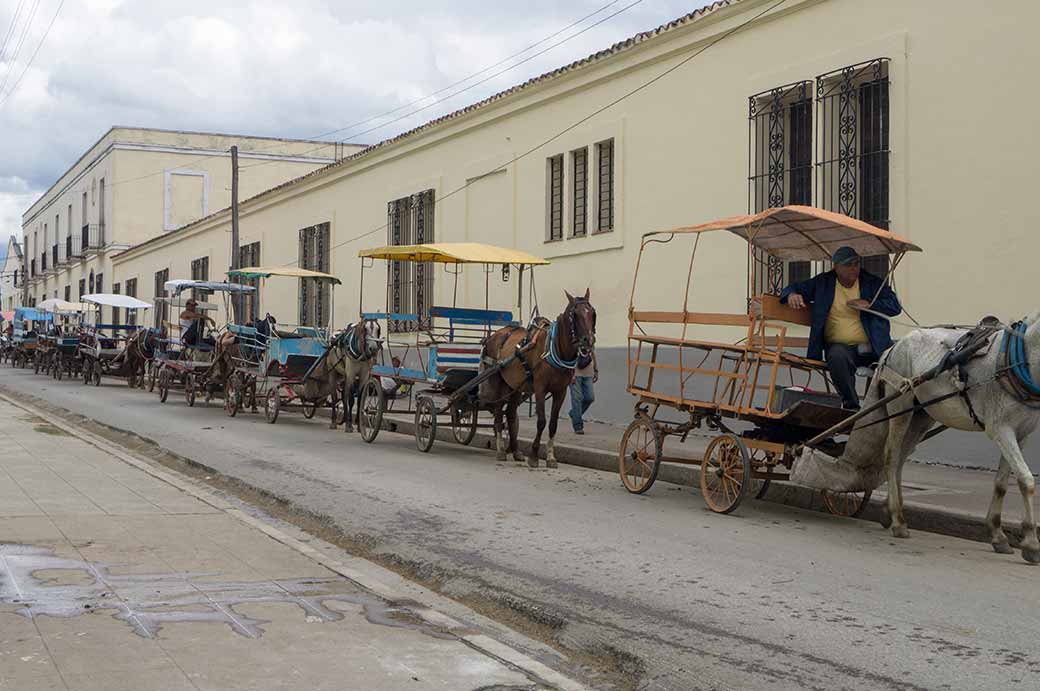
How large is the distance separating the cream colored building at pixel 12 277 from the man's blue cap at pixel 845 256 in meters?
72.1

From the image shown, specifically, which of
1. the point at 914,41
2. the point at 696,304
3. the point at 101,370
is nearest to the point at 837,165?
the point at 914,41

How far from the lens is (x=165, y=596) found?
6191 mm

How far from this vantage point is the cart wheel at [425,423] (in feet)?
46.5

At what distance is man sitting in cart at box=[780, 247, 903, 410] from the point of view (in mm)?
9180

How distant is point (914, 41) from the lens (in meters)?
12.8

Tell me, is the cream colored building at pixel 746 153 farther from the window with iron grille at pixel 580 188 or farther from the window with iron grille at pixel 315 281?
the window with iron grille at pixel 315 281

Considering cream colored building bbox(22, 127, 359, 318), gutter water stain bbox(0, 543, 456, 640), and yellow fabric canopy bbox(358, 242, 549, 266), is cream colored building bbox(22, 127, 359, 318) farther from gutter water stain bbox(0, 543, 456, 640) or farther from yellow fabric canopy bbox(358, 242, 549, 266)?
gutter water stain bbox(0, 543, 456, 640)

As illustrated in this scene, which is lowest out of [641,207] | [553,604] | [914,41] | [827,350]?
[553,604]

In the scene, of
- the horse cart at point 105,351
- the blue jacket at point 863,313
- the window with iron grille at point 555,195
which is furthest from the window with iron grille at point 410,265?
the blue jacket at point 863,313

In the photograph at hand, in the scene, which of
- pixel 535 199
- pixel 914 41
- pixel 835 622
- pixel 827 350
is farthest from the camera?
pixel 535 199

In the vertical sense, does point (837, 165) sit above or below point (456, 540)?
above

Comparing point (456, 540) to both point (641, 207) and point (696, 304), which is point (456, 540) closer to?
point (696, 304)

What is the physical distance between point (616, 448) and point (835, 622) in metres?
8.29

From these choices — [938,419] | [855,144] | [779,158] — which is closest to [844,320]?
[938,419]
